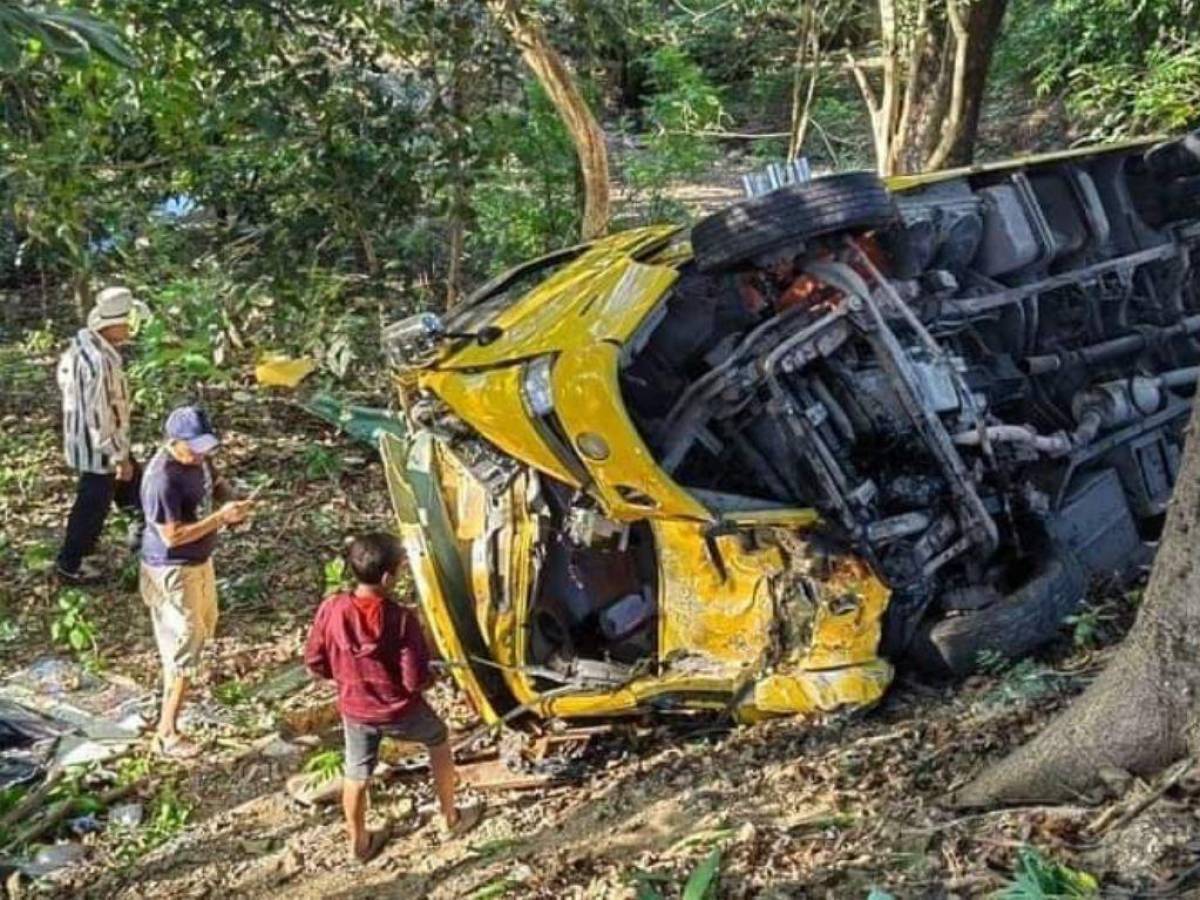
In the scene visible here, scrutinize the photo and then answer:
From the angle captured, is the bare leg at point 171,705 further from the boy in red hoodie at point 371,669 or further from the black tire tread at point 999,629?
the black tire tread at point 999,629

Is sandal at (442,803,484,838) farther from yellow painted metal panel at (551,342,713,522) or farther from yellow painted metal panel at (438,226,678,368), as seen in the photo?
yellow painted metal panel at (438,226,678,368)

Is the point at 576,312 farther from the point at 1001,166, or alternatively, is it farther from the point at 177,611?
the point at 1001,166

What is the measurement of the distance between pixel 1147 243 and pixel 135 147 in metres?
6.02

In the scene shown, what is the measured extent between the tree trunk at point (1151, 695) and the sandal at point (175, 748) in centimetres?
339

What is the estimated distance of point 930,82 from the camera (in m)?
11.4

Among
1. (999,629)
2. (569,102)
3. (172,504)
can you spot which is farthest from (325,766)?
(569,102)

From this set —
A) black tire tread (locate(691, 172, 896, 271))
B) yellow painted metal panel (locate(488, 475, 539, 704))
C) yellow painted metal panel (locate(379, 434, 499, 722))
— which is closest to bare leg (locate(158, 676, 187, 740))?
yellow painted metal panel (locate(379, 434, 499, 722))

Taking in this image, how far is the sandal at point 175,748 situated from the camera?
18.7 ft

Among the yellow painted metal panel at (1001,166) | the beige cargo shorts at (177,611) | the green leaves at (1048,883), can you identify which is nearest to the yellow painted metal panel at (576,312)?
the yellow painted metal panel at (1001,166)

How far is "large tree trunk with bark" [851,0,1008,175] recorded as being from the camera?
10.8 m

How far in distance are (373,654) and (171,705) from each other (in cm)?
150

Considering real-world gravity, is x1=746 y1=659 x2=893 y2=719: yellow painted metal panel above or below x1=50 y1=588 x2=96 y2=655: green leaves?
below

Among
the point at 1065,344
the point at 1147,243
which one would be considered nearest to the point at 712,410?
the point at 1065,344

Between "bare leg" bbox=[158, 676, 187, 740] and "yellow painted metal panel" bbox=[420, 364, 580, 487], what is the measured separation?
170 cm
